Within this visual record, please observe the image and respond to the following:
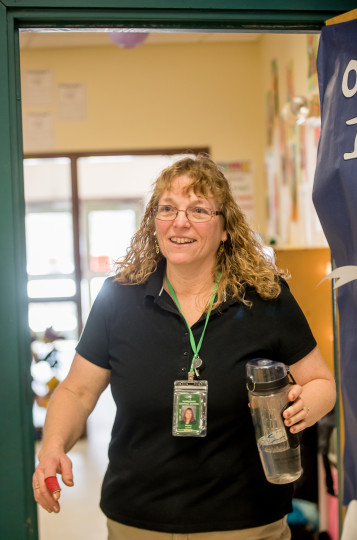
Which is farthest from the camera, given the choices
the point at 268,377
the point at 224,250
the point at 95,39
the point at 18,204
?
the point at 95,39

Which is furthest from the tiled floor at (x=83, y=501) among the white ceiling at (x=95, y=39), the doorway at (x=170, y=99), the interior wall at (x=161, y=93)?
the white ceiling at (x=95, y=39)

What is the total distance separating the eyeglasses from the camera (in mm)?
1444

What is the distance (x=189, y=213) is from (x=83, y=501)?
9.10 feet

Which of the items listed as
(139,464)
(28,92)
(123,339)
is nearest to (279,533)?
(139,464)

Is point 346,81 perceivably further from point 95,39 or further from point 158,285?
point 95,39

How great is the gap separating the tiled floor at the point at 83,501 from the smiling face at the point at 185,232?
7.39 ft

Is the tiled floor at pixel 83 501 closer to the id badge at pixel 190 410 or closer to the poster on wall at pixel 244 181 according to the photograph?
the id badge at pixel 190 410

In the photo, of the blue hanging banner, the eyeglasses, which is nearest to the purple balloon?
the blue hanging banner

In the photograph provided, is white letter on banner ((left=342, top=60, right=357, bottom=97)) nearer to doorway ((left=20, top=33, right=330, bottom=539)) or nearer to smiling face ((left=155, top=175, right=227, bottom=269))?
smiling face ((left=155, top=175, right=227, bottom=269))

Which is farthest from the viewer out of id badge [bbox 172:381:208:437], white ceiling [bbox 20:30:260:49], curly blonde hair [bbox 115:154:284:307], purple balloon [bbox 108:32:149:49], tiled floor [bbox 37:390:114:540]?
white ceiling [bbox 20:30:260:49]

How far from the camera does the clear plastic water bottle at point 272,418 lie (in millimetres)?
1231

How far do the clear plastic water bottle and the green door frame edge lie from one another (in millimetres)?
569

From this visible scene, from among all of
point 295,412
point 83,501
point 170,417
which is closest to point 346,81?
point 295,412

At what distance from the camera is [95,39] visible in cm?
471
